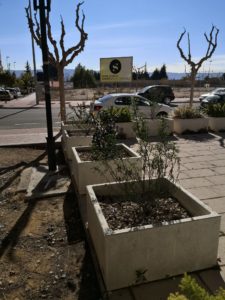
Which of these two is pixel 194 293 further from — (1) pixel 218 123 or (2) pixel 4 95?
(2) pixel 4 95

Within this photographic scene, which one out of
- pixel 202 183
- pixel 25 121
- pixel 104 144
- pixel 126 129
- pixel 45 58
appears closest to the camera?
pixel 104 144

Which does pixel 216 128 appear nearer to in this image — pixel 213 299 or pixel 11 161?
pixel 11 161

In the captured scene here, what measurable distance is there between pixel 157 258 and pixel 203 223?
57 cm

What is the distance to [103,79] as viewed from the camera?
2025 cm

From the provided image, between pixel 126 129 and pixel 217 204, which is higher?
pixel 126 129

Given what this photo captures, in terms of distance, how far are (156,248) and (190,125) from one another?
808 cm

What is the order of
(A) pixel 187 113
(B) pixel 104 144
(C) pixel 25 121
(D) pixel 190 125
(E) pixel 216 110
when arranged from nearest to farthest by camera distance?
1. (B) pixel 104 144
2. (D) pixel 190 125
3. (A) pixel 187 113
4. (E) pixel 216 110
5. (C) pixel 25 121

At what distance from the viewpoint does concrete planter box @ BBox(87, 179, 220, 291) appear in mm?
2791

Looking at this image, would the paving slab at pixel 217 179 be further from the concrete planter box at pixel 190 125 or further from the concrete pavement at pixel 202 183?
the concrete planter box at pixel 190 125

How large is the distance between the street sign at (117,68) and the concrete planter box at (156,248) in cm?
1695

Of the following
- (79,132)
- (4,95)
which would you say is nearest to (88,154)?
(79,132)

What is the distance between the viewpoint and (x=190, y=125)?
34.2 ft

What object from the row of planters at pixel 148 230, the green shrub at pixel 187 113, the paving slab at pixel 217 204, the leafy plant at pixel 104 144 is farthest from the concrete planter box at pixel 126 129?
the row of planters at pixel 148 230

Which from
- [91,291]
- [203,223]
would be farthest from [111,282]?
[203,223]
